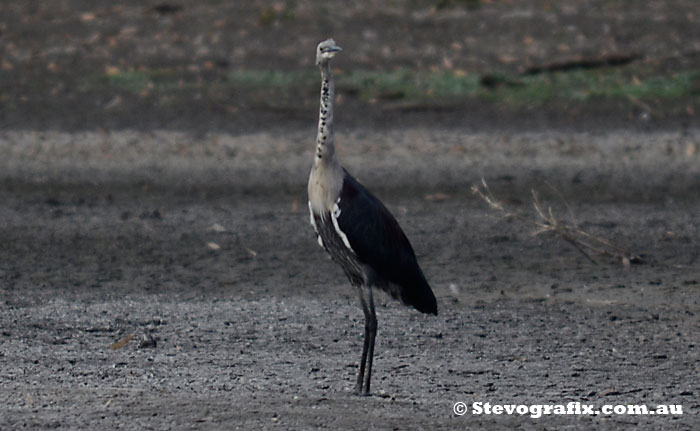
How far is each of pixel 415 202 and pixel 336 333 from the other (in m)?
3.50

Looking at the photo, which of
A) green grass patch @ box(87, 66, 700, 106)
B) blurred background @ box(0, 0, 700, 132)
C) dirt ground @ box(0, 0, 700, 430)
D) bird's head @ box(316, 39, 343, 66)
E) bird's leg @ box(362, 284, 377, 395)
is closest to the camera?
bird's head @ box(316, 39, 343, 66)

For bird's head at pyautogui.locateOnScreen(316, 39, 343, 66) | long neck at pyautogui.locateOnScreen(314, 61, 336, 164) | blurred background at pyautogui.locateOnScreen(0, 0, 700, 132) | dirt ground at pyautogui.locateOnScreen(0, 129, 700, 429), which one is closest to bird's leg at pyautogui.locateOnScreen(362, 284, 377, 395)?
dirt ground at pyautogui.locateOnScreen(0, 129, 700, 429)

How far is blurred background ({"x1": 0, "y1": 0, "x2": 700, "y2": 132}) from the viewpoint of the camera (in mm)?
13227

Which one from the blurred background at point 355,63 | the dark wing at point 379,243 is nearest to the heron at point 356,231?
the dark wing at point 379,243

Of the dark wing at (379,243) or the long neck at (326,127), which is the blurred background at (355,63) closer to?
the dark wing at (379,243)

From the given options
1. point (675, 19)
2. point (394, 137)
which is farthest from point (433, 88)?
point (675, 19)

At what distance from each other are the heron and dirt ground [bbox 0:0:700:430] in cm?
44

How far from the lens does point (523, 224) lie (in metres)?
9.58

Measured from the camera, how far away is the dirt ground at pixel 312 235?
5953 mm

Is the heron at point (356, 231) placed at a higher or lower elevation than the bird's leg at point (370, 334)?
higher

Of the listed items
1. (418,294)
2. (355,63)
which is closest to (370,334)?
(418,294)

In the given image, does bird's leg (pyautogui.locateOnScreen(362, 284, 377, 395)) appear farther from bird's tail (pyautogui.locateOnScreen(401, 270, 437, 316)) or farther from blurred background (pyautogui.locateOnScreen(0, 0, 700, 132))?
blurred background (pyautogui.locateOnScreen(0, 0, 700, 132))

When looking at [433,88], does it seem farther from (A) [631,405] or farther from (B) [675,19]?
(A) [631,405]

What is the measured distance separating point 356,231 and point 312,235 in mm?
3569
